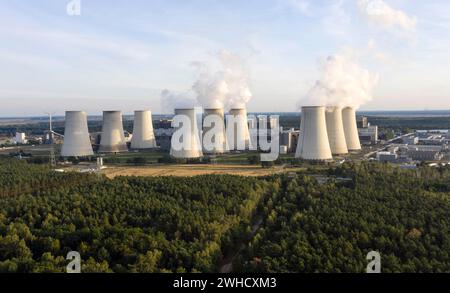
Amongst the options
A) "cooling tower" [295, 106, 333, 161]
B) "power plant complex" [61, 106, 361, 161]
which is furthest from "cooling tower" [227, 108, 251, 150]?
"cooling tower" [295, 106, 333, 161]

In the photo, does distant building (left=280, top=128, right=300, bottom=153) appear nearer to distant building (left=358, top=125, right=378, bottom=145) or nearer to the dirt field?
the dirt field

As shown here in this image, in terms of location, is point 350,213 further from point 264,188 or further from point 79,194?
point 79,194

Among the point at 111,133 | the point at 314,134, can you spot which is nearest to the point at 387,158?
the point at 314,134

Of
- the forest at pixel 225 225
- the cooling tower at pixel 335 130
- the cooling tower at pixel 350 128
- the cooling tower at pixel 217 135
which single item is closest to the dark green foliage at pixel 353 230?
the forest at pixel 225 225

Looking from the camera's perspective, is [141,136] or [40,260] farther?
[141,136]

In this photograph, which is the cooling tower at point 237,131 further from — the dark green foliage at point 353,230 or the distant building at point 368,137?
the dark green foliage at point 353,230
